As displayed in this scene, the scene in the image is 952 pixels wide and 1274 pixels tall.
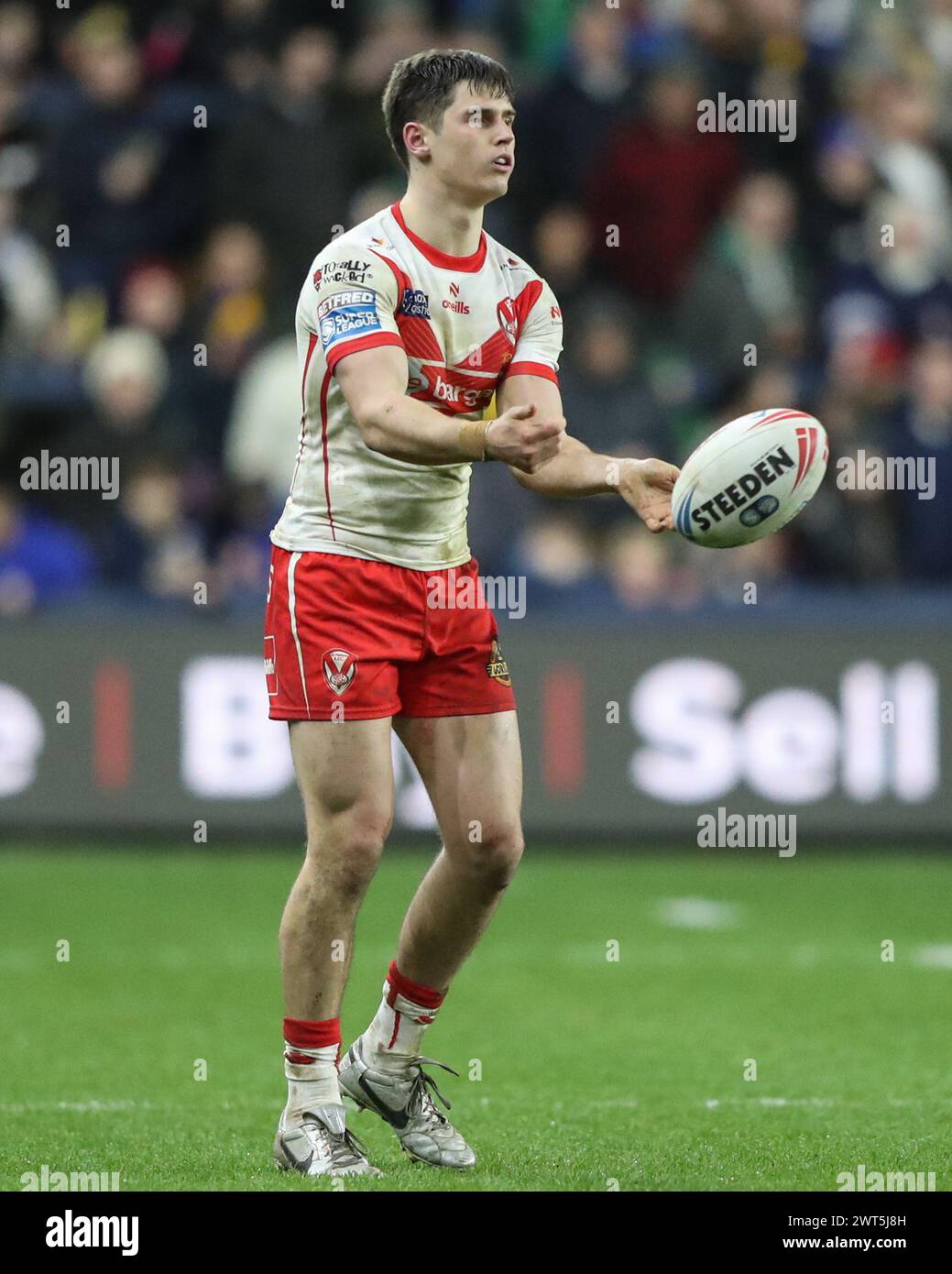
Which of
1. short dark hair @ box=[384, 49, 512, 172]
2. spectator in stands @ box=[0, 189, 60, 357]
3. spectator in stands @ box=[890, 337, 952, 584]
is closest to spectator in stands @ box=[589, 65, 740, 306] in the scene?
spectator in stands @ box=[890, 337, 952, 584]

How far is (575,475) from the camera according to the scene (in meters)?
5.45

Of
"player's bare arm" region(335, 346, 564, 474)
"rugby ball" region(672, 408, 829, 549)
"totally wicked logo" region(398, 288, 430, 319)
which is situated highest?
"totally wicked logo" region(398, 288, 430, 319)

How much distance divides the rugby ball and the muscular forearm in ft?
0.60

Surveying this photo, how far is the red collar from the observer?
5.41m

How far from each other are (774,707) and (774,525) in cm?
598

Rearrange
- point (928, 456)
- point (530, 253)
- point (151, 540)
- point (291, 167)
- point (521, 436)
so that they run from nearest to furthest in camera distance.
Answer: point (521, 436), point (151, 540), point (928, 456), point (291, 167), point (530, 253)

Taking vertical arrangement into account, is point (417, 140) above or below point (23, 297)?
below

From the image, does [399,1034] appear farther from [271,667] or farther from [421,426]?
[421,426]

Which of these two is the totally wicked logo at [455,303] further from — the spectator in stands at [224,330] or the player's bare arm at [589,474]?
the spectator in stands at [224,330]

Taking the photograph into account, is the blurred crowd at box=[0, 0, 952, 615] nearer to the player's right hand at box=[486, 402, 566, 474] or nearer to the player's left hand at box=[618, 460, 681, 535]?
the player's left hand at box=[618, 460, 681, 535]

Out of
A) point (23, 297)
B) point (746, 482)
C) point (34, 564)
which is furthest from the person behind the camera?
point (23, 297)

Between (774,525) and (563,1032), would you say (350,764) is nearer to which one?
(774,525)

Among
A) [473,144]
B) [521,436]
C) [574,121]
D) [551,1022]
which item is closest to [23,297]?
[574,121]

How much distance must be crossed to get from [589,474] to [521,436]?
0.57 meters
